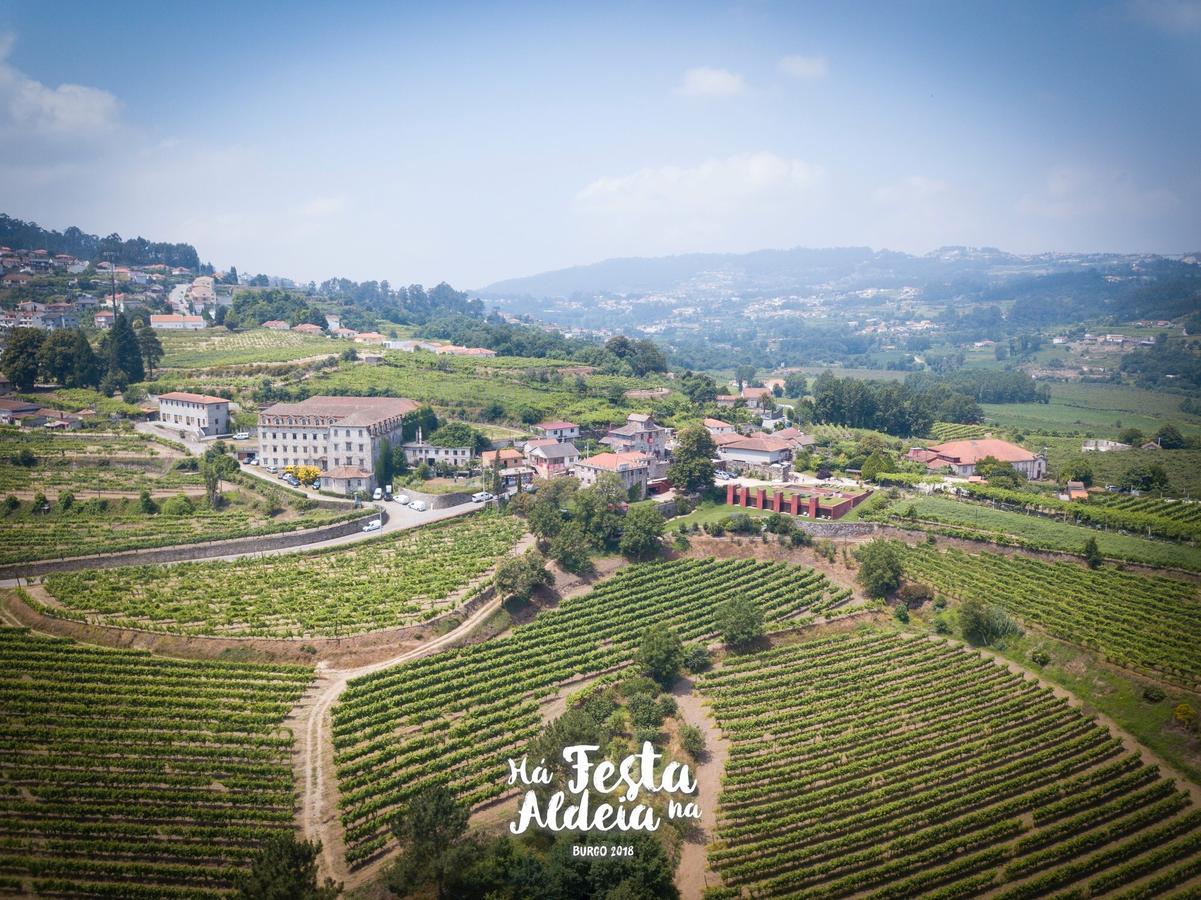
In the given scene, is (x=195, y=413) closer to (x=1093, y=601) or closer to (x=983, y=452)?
(x=1093, y=601)

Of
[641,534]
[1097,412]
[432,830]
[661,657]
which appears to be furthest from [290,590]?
[1097,412]

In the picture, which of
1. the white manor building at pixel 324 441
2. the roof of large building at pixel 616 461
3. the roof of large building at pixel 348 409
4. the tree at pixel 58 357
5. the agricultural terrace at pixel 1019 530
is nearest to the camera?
the agricultural terrace at pixel 1019 530

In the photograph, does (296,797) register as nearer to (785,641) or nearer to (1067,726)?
(785,641)

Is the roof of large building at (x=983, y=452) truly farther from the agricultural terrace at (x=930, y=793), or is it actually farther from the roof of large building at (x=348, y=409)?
the roof of large building at (x=348, y=409)

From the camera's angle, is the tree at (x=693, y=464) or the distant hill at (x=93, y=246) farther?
the distant hill at (x=93, y=246)

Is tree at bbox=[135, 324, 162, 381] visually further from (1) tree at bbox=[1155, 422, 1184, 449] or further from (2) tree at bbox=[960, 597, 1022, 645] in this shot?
(1) tree at bbox=[1155, 422, 1184, 449]

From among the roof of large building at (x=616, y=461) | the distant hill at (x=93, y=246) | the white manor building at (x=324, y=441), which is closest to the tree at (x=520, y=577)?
the roof of large building at (x=616, y=461)

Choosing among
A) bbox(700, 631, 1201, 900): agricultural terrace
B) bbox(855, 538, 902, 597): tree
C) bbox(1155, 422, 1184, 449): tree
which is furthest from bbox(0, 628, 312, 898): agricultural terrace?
bbox(1155, 422, 1184, 449): tree

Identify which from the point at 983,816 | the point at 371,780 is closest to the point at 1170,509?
the point at 983,816
